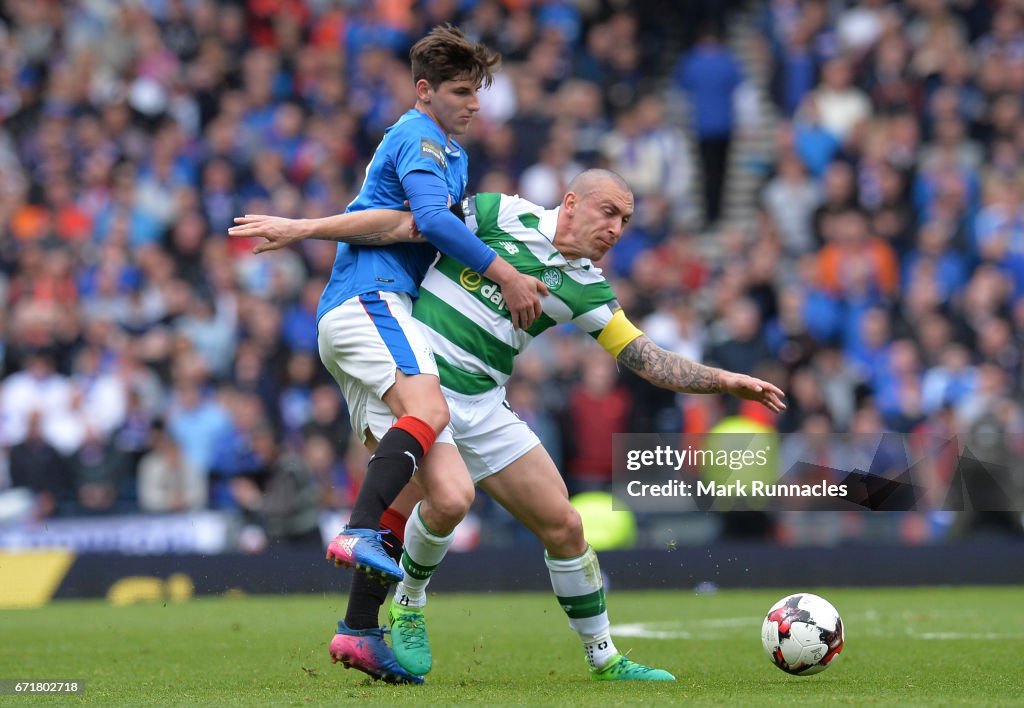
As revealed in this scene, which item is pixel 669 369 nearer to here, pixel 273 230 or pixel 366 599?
pixel 366 599

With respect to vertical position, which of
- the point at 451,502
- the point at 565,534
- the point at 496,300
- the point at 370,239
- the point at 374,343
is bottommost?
the point at 565,534

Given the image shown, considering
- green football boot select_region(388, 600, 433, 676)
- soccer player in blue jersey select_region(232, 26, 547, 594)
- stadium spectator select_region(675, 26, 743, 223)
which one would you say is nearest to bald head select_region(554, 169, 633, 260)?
soccer player in blue jersey select_region(232, 26, 547, 594)

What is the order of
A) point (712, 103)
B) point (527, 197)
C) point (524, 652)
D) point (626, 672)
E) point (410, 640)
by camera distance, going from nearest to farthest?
point (410, 640)
point (626, 672)
point (524, 652)
point (527, 197)
point (712, 103)

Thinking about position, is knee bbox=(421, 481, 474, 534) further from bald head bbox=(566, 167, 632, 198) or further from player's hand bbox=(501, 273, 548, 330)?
bald head bbox=(566, 167, 632, 198)

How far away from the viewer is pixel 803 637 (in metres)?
7.29

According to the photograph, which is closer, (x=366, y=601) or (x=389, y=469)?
(x=389, y=469)

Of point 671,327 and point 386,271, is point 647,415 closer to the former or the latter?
point 671,327

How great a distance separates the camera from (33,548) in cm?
1336

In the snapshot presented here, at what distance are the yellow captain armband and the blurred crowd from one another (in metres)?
6.26

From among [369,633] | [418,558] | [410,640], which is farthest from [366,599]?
[418,558]

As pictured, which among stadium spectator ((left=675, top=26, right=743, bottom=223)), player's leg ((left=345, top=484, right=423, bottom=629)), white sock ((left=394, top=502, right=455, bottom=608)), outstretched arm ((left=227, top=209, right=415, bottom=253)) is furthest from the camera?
stadium spectator ((left=675, top=26, right=743, bottom=223))

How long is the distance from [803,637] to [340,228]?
2.74m

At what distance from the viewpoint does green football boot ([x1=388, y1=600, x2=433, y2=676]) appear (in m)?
7.23

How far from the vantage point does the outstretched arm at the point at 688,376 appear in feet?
23.9
